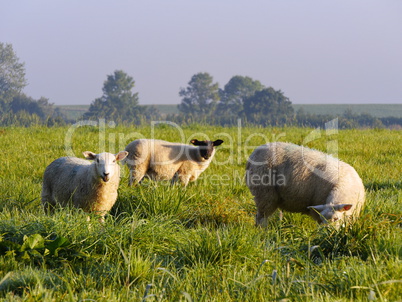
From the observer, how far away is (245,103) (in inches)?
3337

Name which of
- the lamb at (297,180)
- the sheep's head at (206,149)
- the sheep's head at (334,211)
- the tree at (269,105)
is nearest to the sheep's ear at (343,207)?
the sheep's head at (334,211)

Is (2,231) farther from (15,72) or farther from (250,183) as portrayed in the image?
(15,72)

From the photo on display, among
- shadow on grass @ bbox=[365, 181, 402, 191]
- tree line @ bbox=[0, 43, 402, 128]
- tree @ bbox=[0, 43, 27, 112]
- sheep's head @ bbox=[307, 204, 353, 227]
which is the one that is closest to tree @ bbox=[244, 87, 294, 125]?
tree line @ bbox=[0, 43, 402, 128]

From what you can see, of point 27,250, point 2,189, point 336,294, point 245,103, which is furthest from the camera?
point 245,103

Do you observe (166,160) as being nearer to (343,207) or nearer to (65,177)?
(65,177)

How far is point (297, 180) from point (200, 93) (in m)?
111

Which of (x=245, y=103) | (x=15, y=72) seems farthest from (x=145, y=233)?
(x=15, y=72)

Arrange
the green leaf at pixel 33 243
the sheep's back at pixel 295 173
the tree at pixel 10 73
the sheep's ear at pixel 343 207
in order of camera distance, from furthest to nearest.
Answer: the tree at pixel 10 73 < the sheep's back at pixel 295 173 < the sheep's ear at pixel 343 207 < the green leaf at pixel 33 243

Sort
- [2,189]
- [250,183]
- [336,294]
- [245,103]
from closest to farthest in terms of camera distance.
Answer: [336,294], [250,183], [2,189], [245,103]

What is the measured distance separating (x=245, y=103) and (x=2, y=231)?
81.6 metres

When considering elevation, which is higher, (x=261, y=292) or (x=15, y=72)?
(x=15, y=72)

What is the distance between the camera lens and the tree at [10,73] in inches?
3963

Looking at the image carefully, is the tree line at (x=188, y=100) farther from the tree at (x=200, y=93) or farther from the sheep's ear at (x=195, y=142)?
the sheep's ear at (x=195, y=142)

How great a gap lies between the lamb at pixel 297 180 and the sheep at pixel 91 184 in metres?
1.79
